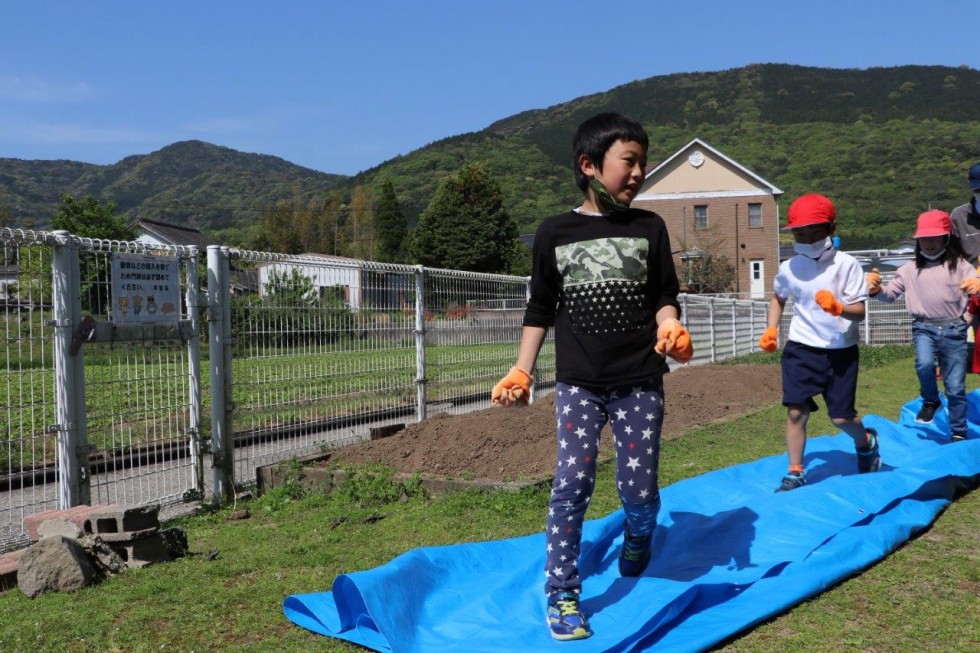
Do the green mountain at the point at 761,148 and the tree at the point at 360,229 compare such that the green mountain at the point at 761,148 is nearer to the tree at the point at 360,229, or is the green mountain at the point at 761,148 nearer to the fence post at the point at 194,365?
the tree at the point at 360,229

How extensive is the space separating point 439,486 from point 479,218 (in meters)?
68.5

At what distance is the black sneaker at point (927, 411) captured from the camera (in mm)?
7406

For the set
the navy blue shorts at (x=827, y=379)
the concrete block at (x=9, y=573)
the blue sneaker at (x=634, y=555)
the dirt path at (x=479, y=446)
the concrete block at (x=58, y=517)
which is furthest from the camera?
the dirt path at (x=479, y=446)

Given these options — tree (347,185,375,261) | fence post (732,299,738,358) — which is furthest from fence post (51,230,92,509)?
tree (347,185,375,261)

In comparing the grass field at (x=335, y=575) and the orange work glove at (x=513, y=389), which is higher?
the orange work glove at (x=513, y=389)

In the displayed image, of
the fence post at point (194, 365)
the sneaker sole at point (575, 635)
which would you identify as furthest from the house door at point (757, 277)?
the sneaker sole at point (575, 635)

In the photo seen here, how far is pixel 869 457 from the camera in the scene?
5785mm


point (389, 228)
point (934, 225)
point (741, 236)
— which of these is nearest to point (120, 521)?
point (934, 225)

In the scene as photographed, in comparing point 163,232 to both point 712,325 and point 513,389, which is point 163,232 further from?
point 513,389

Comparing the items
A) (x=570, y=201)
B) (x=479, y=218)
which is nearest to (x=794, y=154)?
(x=570, y=201)

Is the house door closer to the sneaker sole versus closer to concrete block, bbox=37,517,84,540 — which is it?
concrete block, bbox=37,517,84,540

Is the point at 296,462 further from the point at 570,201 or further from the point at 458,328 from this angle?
the point at 570,201

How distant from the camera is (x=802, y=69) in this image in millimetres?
172500

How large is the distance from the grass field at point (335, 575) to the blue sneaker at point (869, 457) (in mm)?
546
